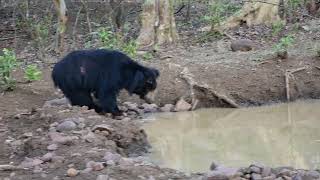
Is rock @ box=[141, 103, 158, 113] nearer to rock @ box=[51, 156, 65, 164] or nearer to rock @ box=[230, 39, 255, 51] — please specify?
rock @ box=[230, 39, 255, 51]

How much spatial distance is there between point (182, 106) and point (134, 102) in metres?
0.74

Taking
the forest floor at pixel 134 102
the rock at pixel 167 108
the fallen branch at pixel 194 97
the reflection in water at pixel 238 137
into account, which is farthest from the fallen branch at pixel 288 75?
the rock at pixel 167 108

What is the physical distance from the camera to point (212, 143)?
7312mm

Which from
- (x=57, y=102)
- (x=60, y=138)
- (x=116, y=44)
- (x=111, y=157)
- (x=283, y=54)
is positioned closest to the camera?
(x=111, y=157)

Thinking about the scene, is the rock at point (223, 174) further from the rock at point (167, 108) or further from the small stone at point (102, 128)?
the rock at point (167, 108)

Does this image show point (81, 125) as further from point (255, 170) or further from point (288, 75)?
point (288, 75)

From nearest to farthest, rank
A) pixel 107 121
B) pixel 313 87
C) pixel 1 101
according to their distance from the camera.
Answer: pixel 107 121, pixel 1 101, pixel 313 87

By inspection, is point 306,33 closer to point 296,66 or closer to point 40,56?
point 296,66

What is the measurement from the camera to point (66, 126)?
661 centimetres

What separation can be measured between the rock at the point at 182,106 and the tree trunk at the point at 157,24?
144 inches

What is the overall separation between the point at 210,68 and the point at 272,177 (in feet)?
18.0

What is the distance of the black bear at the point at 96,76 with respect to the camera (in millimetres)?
8383

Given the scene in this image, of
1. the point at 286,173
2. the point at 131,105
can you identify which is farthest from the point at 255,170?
the point at 131,105

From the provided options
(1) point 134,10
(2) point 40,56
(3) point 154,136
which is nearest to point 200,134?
(3) point 154,136
